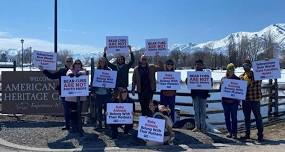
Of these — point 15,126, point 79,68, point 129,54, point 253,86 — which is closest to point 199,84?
point 253,86

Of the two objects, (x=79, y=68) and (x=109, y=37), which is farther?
(x=109, y=37)

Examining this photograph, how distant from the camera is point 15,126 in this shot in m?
13.8

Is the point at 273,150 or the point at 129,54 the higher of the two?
the point at 129,54

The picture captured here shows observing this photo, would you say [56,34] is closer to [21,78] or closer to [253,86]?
[21,78]

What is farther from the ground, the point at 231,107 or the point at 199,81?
the point at 199,81

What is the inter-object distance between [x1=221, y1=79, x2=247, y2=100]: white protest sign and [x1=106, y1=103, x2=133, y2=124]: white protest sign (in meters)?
2.44

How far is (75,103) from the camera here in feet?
41.5

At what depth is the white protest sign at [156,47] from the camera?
46.0 feet

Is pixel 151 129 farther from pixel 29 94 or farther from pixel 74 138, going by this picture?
pixel 29 94

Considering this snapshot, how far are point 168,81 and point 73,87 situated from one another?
99.7 inches

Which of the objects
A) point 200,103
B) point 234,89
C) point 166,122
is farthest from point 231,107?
point 166,122

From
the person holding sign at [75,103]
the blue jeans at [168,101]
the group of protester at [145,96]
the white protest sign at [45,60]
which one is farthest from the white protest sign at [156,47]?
the white protest sign at [45,60]

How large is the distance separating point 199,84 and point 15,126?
5.24m

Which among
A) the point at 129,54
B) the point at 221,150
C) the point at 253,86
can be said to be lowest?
the point at 221,150
